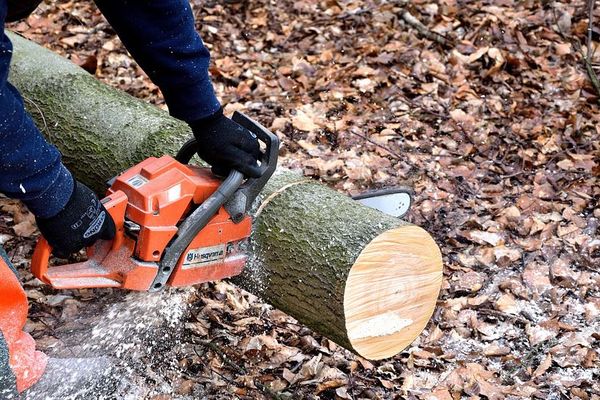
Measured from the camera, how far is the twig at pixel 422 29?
20.0 ft

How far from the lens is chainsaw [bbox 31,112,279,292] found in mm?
2855

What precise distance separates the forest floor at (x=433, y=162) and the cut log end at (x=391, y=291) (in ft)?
1.01

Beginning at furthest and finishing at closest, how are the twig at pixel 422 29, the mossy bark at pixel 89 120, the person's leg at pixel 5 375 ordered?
the twig at pixel 422 29 < the mossy bark at pixel 89 120 < the person's leg at pixel 5 375

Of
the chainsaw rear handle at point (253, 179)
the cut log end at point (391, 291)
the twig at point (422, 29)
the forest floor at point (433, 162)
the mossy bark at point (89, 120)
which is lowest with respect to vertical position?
the forest floor at point (433, 162)

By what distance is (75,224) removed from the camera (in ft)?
8.90

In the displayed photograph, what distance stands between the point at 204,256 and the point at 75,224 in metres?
0.60

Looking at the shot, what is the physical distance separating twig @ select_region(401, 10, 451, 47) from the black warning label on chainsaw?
362 cm

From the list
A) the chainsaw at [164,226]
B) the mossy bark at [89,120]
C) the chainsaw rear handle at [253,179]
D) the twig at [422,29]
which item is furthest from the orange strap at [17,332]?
the twig at [422,29]

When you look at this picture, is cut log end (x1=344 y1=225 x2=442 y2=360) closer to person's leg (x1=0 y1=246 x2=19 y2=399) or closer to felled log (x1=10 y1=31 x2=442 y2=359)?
felled log (x1=10 y1=31 x2=442 y2=359)

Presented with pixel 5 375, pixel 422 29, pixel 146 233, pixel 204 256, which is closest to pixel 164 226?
pixel 146 233

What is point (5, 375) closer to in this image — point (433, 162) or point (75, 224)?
point (75, 224)

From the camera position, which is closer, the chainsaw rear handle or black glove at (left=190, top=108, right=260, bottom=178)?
black glove at (left=190, top=108, right=260, bottom=178)

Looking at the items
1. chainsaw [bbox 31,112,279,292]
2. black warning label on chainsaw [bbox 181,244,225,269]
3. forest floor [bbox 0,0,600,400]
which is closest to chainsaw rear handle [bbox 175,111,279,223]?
chainsaw [bbox 31,112,279,292]

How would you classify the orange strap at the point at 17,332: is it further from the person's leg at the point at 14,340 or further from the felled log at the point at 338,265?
the felled log at the point at 338,265
